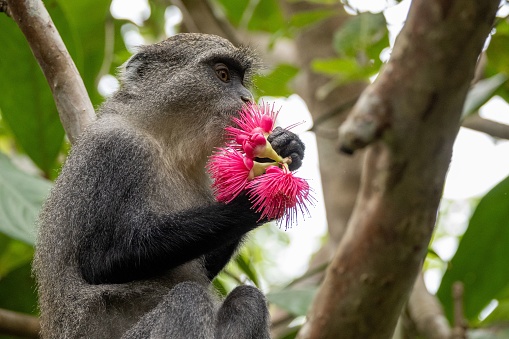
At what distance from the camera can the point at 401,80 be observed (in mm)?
3178

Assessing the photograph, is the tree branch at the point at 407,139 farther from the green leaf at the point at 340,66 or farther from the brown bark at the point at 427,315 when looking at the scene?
the green leaf at the point at 340,66

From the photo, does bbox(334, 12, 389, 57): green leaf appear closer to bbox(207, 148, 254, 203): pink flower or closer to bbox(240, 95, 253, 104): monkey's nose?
bbox(240, 95, 253, 104): monkey's nose

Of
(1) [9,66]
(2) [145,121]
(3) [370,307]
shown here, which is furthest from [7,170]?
(3) [370,307]

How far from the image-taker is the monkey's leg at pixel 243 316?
14.4 feet

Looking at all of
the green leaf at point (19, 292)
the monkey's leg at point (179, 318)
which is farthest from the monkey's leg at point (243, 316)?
the green leaf at point (19, 292)

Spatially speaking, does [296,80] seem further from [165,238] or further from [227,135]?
[165,238]

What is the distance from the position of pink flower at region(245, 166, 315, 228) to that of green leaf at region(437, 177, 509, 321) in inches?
96.0

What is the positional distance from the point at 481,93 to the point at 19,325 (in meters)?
3.56

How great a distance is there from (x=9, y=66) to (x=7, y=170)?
30.9 inches

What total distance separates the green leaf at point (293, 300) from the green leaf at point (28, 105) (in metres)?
1.99

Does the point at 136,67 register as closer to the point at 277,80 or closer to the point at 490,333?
the point at 277,80

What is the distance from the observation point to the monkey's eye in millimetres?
5254

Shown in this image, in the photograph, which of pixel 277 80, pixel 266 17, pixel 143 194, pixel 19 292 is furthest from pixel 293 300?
pixel 266 17

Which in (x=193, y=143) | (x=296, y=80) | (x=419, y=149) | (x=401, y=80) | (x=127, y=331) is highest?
(x=401, y=80)
